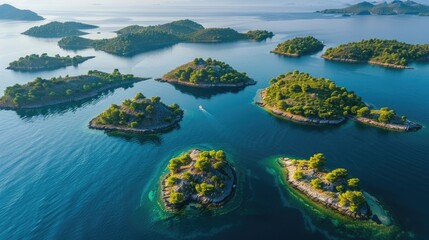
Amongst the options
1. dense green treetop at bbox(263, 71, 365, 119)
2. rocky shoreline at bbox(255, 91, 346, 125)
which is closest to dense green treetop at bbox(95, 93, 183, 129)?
rocky shoreline at bbox(255, 91, 346, 125)

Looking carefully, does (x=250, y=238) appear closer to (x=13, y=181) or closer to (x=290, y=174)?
(x=290, y=174)

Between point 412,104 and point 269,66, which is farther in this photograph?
point 269,66

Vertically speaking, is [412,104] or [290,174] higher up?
[412,104]

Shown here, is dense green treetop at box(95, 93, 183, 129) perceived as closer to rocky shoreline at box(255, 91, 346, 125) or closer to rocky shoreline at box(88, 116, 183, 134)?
rocky shoreline at box(88, 116, 183, 134)

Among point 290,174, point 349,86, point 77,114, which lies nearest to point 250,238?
point 290,174

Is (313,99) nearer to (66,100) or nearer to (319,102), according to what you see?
(319,102)

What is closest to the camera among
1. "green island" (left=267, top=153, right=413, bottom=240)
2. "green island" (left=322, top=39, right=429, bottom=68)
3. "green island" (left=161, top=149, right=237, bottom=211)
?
"green island" (left=267, top=153, right=413, bottom=240)
